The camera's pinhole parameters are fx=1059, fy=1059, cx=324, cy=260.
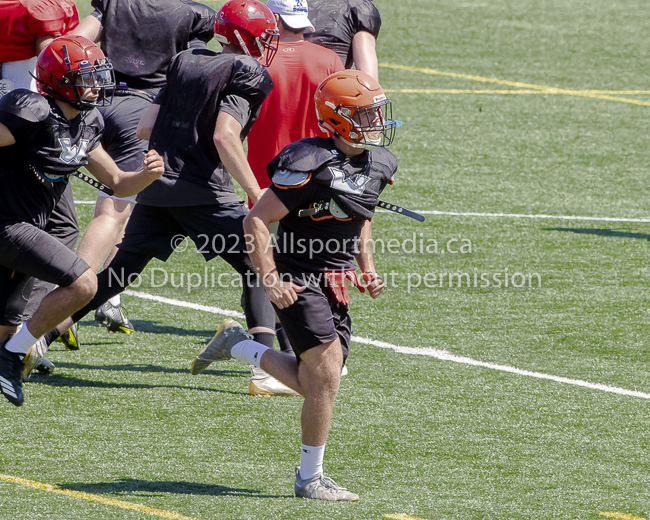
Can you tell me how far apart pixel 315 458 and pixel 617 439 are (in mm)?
1788

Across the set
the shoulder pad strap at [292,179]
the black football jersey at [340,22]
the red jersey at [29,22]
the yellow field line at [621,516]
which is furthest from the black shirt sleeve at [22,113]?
the yellow field line at [621,516]

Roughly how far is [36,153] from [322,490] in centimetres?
218

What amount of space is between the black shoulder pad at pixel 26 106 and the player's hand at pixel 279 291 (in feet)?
4.78

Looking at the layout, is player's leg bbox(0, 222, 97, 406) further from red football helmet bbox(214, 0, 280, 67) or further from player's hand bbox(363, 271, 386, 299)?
red football helmet bbox(214, 0, 280, 67)

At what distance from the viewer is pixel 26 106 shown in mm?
5129

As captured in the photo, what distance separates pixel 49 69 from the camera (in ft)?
17.3

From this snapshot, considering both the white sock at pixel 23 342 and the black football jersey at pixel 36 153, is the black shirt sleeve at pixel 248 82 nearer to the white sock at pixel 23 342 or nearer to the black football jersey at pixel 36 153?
the black football jersey at pixel 36 153

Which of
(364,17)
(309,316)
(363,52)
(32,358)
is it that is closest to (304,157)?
(309,316)

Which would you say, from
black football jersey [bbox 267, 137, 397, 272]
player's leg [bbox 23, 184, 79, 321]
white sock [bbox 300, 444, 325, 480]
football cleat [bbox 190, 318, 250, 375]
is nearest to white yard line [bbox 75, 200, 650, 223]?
player's leg [bbox 23, 184, 79, 321]

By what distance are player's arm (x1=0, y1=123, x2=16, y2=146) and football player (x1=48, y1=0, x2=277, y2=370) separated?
1051mm

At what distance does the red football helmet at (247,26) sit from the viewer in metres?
6.04

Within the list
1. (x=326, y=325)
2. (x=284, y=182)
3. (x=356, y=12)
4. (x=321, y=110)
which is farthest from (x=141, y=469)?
(x=356, y=12)

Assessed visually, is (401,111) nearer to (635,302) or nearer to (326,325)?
(635,302)

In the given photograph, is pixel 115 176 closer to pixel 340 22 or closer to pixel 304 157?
pixel 304 157
